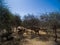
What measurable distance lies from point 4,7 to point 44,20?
21.5 feet

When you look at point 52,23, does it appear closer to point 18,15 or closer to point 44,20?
point 44,20

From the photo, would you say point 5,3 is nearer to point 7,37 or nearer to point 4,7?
point 4,7

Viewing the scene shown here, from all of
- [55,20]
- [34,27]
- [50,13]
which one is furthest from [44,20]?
[34,27]

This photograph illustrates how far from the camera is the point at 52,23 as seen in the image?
1633cm

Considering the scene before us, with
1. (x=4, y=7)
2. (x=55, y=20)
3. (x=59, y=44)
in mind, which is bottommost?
(x=59, y=44)

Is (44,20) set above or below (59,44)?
above

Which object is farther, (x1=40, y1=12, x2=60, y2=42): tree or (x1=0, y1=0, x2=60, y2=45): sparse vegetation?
(x1=40, y1=12, x2=60, y2=42): tree

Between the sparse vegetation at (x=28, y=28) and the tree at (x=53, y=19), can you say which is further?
the tree at (x=53, y=19)

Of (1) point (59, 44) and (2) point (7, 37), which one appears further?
(2) point (7, 37)

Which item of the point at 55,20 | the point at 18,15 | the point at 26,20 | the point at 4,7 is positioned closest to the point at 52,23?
the point at 55,20

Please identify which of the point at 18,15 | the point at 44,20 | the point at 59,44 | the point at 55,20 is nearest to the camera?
the point at 59,44

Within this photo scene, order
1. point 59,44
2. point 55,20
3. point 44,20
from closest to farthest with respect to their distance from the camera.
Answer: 1. point 59,44
2. point 55,20
3. point 44,20

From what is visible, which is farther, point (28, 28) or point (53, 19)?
point (28, 28)

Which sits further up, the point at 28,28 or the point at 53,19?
the point at 53,19
